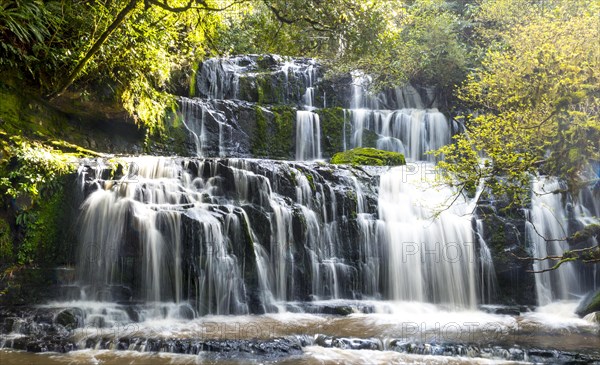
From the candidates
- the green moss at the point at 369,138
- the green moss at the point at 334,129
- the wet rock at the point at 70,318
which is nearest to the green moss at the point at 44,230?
the wet rock at the point at 70,318

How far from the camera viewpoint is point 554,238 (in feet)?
38.1

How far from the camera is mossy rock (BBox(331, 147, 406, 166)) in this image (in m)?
13.5

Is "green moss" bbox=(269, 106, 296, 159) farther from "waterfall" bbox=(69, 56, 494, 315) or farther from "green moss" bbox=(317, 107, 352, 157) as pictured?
"waterfall" bbox=(69, 56, 494, 315)

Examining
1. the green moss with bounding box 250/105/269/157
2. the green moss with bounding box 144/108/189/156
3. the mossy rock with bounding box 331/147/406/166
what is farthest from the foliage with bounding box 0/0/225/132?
the mossy rock with bounding box 331/147/406/166

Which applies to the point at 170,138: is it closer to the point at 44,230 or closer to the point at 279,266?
the point at 44,230

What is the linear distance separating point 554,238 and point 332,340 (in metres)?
7.57

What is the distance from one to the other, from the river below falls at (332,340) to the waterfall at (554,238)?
202cm

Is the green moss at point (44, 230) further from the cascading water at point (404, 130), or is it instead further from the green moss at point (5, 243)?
the cascading water at point (404, 130)

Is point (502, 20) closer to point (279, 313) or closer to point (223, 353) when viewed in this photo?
point (279, 313)

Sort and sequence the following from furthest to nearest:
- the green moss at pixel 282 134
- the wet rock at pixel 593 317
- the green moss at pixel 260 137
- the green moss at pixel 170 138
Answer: the green moss at pixel 282 134, the green moss at pixel 260 137, the green moss at pixel 170 138, the wet rock at pixel 593 317

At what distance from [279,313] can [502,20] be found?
15.3 meters

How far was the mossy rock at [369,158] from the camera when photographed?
13539 millimetres

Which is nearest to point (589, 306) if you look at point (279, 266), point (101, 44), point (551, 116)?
point (551, 116)

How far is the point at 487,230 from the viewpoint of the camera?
36.7 ft
